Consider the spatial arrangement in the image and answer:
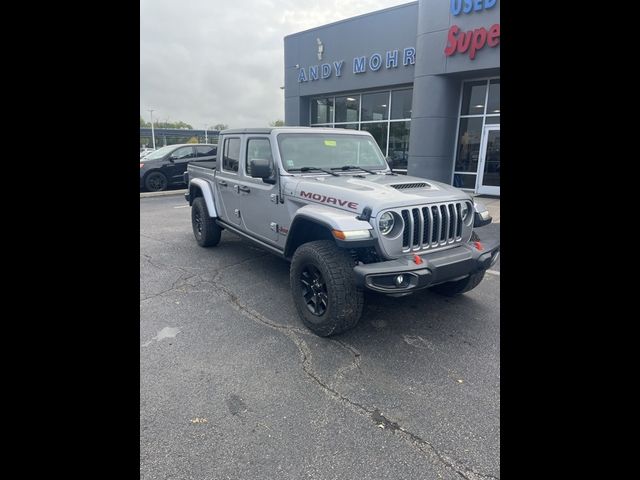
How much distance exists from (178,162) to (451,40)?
9.47 meters

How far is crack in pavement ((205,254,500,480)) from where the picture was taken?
2.08 metres

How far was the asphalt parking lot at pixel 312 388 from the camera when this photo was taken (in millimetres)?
2102

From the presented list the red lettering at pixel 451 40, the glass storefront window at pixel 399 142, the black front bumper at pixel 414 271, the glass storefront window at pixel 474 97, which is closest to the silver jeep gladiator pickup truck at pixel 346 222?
the black front bumper at pixel 414 271

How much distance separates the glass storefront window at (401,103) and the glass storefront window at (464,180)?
294cm

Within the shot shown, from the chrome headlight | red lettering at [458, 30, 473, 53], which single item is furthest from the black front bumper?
red lettering at [458, 30, 473, 53]

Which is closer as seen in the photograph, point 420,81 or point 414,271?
point 414,271

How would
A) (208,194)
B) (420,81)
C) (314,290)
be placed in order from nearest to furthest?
(314,290) → (208,194) → (420,81)

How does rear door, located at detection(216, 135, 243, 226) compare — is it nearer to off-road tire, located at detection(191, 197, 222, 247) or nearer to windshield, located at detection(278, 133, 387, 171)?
off-road tire, located at detection(191, 197, 222, 247)

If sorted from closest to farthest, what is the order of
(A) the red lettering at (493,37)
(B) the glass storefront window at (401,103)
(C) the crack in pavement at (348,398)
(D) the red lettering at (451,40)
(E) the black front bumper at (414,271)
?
(C) the crack in pavement at (348,398)
(E) the black front bumper at (414,271)
(A) the red lettering at (493,37)
(D) the red lettering at (451,40)
(B) the glass storefront window at (401,103)

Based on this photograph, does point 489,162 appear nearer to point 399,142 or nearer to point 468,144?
point 468,144

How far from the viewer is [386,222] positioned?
125 inches

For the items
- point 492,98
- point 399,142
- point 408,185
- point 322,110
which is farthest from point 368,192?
point 322,110

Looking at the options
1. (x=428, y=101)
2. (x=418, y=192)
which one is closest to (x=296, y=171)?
(x=418, y=192)

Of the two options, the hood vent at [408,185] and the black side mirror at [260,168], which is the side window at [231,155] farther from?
the hood vent at [408,185]
